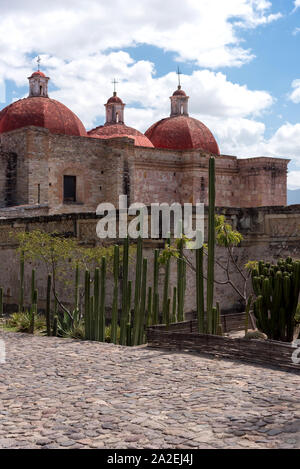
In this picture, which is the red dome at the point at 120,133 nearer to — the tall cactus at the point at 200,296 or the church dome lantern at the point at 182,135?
the church dome lantern at the point at 182,135

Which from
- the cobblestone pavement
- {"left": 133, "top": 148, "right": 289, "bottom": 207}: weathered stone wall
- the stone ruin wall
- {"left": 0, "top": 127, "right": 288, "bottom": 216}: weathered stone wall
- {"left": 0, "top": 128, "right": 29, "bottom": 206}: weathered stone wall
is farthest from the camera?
{"left": 133, "top": 148, "right": 289, "bottom": 207}: weathered stone wall

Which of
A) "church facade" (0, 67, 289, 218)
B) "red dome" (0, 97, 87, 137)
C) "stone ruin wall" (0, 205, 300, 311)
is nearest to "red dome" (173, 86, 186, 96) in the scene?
"church facade" (0, 67, 289, 218)

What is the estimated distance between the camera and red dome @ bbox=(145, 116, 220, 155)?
34.2m

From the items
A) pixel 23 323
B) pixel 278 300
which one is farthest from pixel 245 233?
pixel 23 323

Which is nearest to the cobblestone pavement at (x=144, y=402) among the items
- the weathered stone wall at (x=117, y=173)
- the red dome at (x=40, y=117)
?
the weathered stone wall at (x=117, y=173)

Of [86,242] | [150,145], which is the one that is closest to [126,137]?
[150,145]

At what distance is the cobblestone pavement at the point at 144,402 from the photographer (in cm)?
517

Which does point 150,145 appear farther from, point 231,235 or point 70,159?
point 231,235

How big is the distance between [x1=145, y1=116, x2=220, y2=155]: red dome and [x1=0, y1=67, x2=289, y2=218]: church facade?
0.20ft

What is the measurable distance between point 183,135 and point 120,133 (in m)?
3.94

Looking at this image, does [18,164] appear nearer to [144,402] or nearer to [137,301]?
[137,301]

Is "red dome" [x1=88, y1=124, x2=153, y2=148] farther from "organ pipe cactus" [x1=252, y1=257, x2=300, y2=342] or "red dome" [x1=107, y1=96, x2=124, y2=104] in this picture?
"organ pipe cactus" [x1=252, y1=257, x2=300, y2=342]
